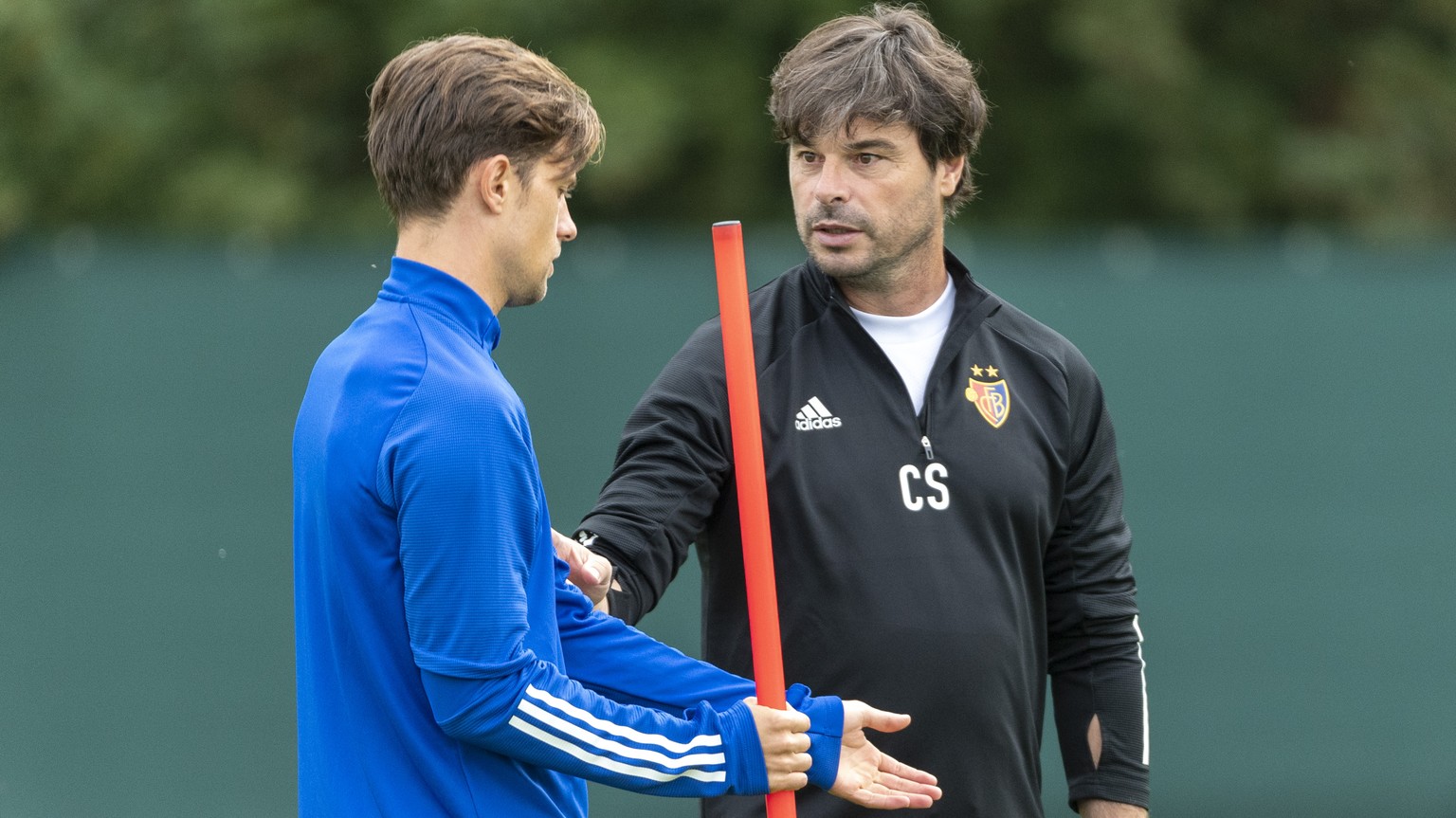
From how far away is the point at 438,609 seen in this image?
1.80 metres

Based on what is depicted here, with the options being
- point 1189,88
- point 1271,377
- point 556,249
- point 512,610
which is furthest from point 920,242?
point 1189,88

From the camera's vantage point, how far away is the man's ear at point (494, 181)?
6.43 ft

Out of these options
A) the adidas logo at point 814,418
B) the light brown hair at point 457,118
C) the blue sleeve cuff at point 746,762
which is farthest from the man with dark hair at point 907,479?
the light brown hair at point 457,118

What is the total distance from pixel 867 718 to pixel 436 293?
791mm

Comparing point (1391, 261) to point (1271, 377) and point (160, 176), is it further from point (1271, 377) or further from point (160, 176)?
point (160, 176)

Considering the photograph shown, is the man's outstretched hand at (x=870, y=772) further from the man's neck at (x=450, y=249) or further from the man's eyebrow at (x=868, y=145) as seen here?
the man's eyebrow at (x=868, y=145)

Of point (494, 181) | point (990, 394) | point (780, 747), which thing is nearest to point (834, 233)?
point (990, 394)

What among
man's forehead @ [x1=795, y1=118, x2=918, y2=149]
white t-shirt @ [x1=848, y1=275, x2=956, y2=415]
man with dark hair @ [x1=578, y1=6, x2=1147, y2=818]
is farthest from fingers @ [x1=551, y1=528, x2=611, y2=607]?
man's forehead @ [x1=795, y1=118, x2=918, y2=149]

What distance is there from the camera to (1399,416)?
18.8ft

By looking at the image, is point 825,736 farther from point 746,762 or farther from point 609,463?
point 609,463

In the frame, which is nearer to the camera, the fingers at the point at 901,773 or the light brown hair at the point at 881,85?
the fingers at the point at 901,773

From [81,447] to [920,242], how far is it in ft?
11.6

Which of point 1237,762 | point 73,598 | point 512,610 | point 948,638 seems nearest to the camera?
point 512,610

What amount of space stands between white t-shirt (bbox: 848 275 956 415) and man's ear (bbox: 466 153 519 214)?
880 millimetres
